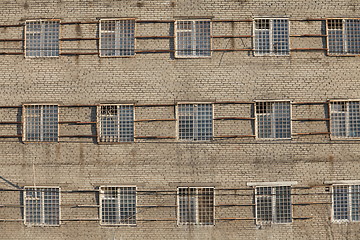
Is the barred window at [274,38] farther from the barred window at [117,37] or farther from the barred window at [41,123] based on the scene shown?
the barred window at [41,123]

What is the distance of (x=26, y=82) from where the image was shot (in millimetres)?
13539

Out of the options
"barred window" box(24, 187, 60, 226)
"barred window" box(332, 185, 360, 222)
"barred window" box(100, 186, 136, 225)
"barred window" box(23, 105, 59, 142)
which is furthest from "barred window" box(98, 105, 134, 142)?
"barred window" box(332, 185, 360, 222)

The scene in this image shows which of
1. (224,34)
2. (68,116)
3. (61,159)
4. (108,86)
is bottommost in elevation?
(61,159)

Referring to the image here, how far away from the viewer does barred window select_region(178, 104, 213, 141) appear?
13.3 metres

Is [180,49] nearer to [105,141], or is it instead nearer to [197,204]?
[105,141]

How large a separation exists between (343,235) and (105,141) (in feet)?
37.8

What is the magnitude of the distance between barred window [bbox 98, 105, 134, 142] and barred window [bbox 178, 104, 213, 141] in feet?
7.64

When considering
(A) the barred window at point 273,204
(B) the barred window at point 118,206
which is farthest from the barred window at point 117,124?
(A) the barred window at point 273,204

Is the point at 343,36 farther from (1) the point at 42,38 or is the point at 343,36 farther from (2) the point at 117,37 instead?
(1) the point at 42,38

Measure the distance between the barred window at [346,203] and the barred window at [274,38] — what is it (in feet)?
21.9

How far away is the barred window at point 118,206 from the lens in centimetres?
1332

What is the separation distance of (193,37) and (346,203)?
10.2 metres

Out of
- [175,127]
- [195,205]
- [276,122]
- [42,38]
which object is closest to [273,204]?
[195,205]

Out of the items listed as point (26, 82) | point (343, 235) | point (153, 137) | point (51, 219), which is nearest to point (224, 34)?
point (153, 137)
